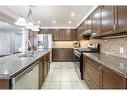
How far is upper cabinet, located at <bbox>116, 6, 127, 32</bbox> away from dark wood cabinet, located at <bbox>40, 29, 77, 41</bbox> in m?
7.58

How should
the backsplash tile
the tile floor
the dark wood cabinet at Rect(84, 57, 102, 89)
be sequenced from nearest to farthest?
the dark wood cabinet at Rect(84, 57, 102, 89) < the backsplash tile < the tile floor

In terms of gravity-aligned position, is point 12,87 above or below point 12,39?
below

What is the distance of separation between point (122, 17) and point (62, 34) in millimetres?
7767

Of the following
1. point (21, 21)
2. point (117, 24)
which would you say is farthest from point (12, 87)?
point (21, 21)

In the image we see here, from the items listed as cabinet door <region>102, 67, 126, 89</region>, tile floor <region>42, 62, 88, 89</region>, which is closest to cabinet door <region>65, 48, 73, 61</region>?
tile floor <region>42, 62, 88, 89</region>

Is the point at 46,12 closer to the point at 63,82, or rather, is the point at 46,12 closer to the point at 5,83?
the point at 63,82

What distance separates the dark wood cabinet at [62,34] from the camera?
32.8 feet

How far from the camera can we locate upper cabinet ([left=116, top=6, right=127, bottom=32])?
221cm

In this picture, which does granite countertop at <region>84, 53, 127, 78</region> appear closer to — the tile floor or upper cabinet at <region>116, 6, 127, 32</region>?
upper cabinet at <region>116, 6, 127, 32</region>

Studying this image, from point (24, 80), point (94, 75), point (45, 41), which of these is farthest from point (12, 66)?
point (45, 41)

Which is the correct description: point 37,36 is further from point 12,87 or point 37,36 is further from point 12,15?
point 12,87

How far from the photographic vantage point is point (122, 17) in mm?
2318
